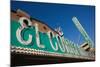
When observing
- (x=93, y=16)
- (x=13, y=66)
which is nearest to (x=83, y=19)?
(x=93, y=16)

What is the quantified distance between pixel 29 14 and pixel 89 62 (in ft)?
2.55

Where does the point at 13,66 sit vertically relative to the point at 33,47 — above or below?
below

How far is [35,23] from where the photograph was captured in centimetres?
199

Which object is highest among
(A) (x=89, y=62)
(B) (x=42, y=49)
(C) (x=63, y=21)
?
(C) (x=63, y=21)

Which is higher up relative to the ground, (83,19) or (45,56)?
(83,19)

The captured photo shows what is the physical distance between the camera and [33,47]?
77.9 inches

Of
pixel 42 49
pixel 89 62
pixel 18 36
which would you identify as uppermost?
pixel 18 36

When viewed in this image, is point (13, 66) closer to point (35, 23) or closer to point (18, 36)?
point (18, 36)

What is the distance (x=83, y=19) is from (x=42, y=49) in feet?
1.72
